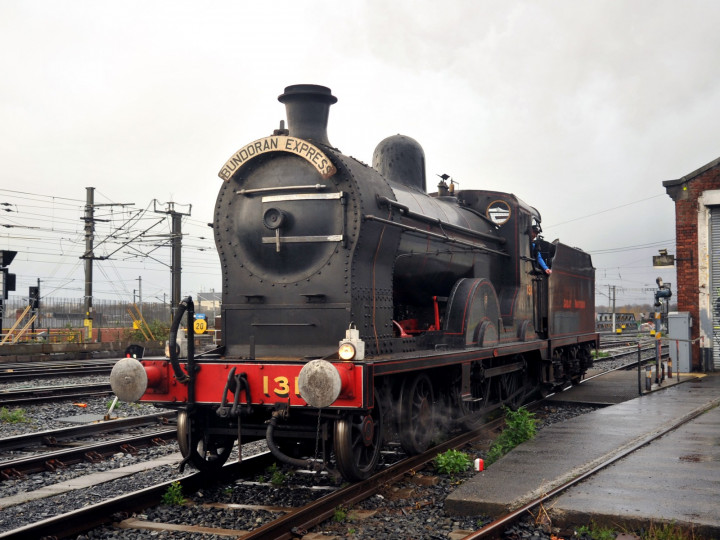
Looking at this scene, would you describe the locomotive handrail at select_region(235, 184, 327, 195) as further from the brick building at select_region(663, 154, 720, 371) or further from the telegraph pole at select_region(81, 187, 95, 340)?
the telegraph pole at select_region(81, 187, 95, 340)

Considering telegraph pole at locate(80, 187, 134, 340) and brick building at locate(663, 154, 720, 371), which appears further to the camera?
telegraph pole at locate(80, 187, 134, 340)

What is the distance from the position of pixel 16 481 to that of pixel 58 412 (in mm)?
4498

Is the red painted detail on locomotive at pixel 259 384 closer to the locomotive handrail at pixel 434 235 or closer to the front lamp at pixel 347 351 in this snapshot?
the front lamp at pixel 347 351

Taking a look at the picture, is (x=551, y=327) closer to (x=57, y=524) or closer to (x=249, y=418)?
(x=249, y=418)

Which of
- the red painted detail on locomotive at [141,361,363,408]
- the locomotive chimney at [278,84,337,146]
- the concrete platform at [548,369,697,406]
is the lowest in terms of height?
the concrete platform at [548,369,697,406]

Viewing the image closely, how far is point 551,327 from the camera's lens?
11.6 metres

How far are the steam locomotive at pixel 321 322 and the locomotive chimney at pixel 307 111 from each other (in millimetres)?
12

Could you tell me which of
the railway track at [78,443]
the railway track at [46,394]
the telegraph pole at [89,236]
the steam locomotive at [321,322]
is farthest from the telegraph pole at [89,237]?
the steam locomotive at [321,322]

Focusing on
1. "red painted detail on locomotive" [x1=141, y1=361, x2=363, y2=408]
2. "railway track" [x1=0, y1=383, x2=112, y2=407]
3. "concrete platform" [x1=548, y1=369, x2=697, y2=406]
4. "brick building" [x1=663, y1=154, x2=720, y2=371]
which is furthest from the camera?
"brick building" [x1=663, y1=154, x2=720, y2=371]

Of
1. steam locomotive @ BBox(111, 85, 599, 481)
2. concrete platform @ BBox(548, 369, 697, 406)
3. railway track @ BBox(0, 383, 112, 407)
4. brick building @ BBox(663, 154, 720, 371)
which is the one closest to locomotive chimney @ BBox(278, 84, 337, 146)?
steam locomotive @ BBox(111, 85, 599, 481)

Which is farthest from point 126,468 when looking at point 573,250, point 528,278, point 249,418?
point 573,250

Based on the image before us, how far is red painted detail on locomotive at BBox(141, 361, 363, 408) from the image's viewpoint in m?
5.62

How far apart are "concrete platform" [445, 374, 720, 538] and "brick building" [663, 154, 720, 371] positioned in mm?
7476

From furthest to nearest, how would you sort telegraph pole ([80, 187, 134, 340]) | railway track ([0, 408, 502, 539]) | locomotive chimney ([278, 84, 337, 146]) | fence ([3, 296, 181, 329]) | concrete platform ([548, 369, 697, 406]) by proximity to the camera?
→ fence ([3, 296, 181, 329]), telegraph pole ([80, 187, 134, 340]), concrete platform ([548, 369, 697, 406]), locomotive chimney ([278, 84, 337, 146]), railway track ([0, 408, 502, 539])
